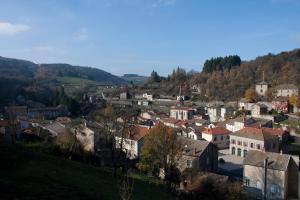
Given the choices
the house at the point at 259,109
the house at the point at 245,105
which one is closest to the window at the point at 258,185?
the house at the point at 259,109

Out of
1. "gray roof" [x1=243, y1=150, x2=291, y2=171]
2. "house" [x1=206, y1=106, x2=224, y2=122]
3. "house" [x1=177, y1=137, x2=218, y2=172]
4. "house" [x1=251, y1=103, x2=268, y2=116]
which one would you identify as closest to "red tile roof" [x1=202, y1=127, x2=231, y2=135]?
"house" [x1=177, y1=137, x2=218, y2=172]

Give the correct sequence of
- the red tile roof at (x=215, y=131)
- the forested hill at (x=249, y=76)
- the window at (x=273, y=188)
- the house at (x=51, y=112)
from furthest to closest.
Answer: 1. the forested hill at (x=249, y=76)
2. the house at (x=51, y=112)
3. the red tile roof at (x=215, y=131)
4. the window at (x=273, y=188)

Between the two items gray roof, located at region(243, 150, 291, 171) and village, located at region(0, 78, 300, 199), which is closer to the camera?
gray roof, located at region(243, 150, 291, 171)

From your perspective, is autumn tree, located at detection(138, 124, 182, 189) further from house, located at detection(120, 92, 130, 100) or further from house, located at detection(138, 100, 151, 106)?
house, located at detection(120, 92, 130, 100)

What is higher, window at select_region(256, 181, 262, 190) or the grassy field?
the grassy field

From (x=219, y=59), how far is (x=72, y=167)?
109 meters

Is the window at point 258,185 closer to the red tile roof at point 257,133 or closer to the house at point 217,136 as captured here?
the red tile roof at point 257,133

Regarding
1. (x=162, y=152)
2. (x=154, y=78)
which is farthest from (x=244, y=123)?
(x=154, y=78)

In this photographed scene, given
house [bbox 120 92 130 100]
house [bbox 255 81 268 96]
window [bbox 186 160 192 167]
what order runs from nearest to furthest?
window [bbox 186 160 192 167] → house [bbox 255 81 268 96] → house [bbox 120 92 130 100]

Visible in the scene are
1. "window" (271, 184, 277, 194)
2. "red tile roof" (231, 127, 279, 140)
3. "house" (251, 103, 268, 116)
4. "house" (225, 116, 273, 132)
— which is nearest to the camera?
"window" (271, 184, 277, 194)

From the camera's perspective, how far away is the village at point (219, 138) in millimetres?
30500

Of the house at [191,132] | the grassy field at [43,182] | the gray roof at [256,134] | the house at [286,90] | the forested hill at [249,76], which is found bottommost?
the house at [191,132]

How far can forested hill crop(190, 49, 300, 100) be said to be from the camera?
9356 cm

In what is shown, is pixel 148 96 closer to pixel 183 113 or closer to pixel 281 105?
pixel 183 113
